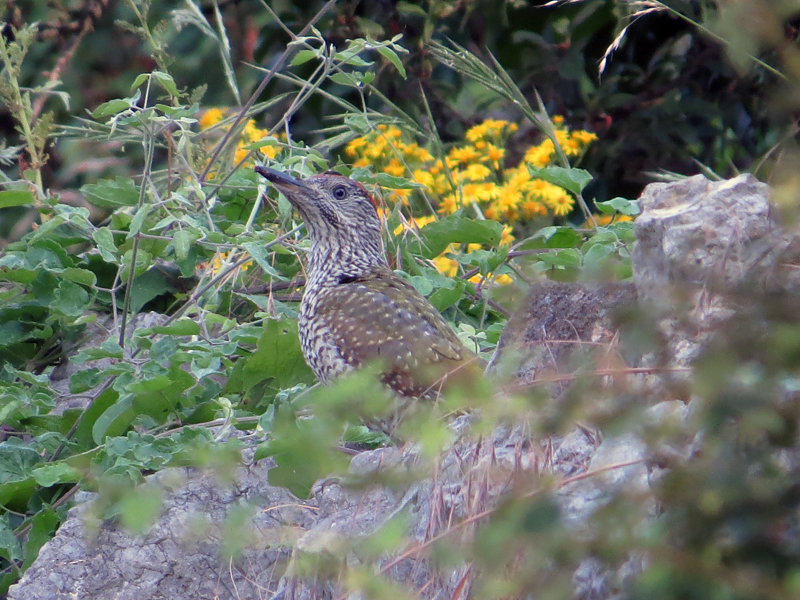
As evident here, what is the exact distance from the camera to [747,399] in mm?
1164

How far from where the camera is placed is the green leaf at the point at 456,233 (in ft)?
13.9

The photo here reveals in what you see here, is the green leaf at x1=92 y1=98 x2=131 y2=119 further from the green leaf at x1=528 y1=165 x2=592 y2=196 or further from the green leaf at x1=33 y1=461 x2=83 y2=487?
the green leaf at x1=528 y1=165 x2=592 y2=196

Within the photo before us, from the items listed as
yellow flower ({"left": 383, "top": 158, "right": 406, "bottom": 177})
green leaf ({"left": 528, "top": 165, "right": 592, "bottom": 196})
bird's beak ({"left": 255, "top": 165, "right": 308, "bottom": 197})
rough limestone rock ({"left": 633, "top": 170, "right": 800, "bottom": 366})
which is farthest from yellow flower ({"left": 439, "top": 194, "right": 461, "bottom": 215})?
rough limestone rock ({"left": 633, "top": 170, "right": 800, "bottom": 366})

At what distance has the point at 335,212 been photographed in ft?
13.8

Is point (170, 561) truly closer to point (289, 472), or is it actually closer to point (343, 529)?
point (289, 472)

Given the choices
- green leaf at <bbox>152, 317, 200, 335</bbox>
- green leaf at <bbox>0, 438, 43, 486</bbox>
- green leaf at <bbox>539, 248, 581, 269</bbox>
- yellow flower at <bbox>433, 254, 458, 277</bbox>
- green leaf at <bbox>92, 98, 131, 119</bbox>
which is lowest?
yellow flower at <bbox>433, 254, 458, 277</bbox>

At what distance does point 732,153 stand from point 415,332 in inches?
138

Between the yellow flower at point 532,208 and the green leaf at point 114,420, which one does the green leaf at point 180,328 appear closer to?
the green leaf at point 114,420

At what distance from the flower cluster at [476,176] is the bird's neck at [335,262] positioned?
51cm

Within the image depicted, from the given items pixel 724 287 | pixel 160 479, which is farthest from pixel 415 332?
pixel 724 287

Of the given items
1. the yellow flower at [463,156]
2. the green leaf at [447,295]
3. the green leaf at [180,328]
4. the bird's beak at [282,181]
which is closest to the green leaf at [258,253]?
the green leaf at [180,328]

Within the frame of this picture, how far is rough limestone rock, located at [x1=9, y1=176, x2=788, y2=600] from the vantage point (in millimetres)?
1713

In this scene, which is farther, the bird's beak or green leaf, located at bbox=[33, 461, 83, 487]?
the bird's beak

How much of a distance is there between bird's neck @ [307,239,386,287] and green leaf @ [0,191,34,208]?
1.10m
